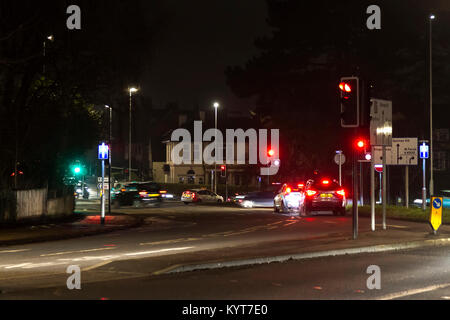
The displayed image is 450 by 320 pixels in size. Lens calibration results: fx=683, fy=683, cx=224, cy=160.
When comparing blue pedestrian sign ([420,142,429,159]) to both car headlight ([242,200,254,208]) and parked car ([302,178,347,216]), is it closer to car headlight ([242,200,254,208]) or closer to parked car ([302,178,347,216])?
parked car ([302,178,347,216])

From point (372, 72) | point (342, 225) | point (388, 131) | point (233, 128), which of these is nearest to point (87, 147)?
point (342, 225)

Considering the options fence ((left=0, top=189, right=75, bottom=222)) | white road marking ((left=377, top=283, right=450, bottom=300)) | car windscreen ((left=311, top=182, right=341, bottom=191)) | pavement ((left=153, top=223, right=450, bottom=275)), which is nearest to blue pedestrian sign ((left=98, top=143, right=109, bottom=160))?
fence ((left=0, top=189, right=75, bottom=222))

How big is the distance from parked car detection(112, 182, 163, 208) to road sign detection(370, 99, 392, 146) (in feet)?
102

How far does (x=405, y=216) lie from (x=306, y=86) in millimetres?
21758

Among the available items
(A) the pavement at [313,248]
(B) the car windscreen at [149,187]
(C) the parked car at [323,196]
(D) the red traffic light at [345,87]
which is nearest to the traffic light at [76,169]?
(C) the parked car at [323,196]

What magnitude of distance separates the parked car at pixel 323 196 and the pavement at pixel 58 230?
322 inches

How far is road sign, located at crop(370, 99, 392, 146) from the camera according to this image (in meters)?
22.0

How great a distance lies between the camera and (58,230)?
2581cm

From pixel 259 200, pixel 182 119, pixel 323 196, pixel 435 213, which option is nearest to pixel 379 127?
pixel 435 213

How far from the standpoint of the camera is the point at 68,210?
1377 inches

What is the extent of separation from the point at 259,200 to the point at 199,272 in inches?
1307

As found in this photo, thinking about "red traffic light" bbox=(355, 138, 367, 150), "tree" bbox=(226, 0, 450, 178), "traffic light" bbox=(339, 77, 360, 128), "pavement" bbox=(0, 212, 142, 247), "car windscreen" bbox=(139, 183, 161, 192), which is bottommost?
"pavement" bbox=(0, 212, 142, 247)

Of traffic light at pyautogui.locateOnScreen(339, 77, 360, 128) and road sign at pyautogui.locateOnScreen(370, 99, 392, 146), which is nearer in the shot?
traffic light at pyautogui.locateOnScreen(339, 77, 360, 128)

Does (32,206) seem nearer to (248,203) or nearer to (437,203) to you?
(437,203)
